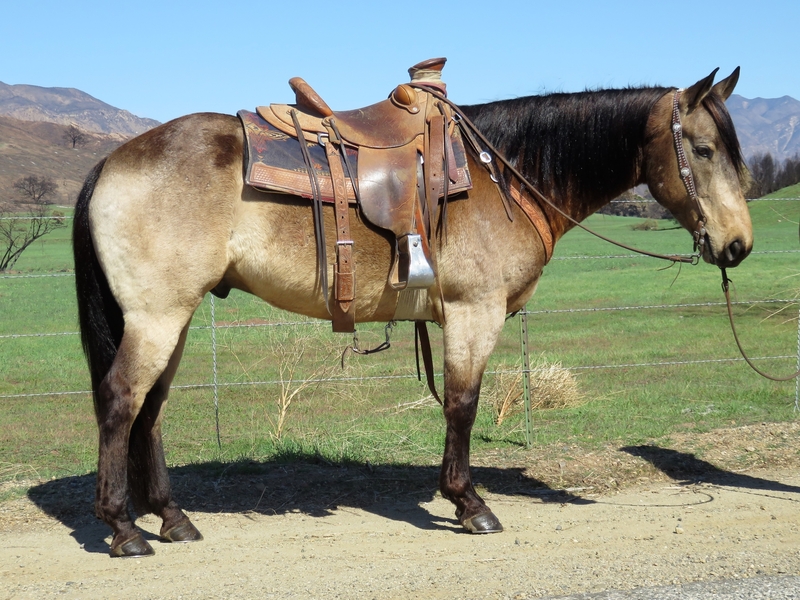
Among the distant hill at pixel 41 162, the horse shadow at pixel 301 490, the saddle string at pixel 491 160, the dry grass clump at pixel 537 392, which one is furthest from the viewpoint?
the distant hill at pixel 41 162

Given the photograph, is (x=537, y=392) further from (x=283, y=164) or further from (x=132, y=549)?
(x=132, y=549)

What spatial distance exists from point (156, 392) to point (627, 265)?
25.4 meters

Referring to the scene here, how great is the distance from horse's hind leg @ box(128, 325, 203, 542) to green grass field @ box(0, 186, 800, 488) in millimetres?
1431

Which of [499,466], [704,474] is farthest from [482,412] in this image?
[704,474]

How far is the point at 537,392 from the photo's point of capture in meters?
7.32

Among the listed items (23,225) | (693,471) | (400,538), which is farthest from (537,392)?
(23,225)

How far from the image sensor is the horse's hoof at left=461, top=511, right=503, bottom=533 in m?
4.07

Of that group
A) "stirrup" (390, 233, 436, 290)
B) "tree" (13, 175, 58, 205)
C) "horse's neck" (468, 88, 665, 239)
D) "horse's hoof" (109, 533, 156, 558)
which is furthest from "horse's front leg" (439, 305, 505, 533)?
"tree" (13, 175, 58, 205)

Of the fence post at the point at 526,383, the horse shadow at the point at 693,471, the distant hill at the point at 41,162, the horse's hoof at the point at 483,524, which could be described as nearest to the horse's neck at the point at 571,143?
the horse's hoof at the point at 483,524

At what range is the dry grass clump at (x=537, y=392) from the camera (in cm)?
688

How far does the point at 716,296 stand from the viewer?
17.4m

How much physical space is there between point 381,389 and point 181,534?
4806 millimetres

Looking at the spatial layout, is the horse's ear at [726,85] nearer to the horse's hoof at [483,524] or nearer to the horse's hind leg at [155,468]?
the horse's hoof at [483,524]

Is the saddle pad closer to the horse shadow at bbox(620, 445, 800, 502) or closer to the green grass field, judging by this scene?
the green grass field
